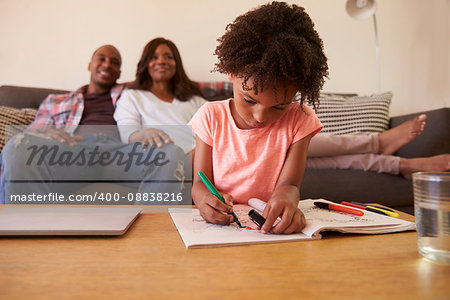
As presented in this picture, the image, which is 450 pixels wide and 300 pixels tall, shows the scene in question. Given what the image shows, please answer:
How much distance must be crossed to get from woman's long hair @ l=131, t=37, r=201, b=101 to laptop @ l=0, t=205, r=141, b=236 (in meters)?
1.16

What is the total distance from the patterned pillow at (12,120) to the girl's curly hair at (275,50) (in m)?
1.25

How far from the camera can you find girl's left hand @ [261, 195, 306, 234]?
50 centimetres

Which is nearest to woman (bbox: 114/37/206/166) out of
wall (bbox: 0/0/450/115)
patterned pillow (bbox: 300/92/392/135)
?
wall (bbox: 0/0/450/115)

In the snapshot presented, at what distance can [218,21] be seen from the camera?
2.16 m

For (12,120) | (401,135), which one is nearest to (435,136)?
(401,135)

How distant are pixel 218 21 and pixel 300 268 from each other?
81.6 inches

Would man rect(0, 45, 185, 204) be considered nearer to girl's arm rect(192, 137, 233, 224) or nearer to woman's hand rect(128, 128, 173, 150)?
woman's hand rect(128, 128, 173, 150)

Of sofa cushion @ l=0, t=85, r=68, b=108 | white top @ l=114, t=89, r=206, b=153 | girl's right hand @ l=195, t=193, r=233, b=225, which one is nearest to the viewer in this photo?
girl's right hand @ l=195, t=193, r=233, b=225

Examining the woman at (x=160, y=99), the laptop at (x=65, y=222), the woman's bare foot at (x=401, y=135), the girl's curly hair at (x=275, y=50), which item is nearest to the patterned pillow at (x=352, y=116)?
the woman's bare foot at (x=401, y=135)

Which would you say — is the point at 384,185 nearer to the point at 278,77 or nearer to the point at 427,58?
the point at 278,77

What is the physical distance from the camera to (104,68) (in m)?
1.81

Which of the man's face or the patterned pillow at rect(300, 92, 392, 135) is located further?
the man's face

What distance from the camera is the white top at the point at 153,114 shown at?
1.56 m

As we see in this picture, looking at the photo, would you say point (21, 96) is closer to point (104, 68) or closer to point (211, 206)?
point (104, 68)
